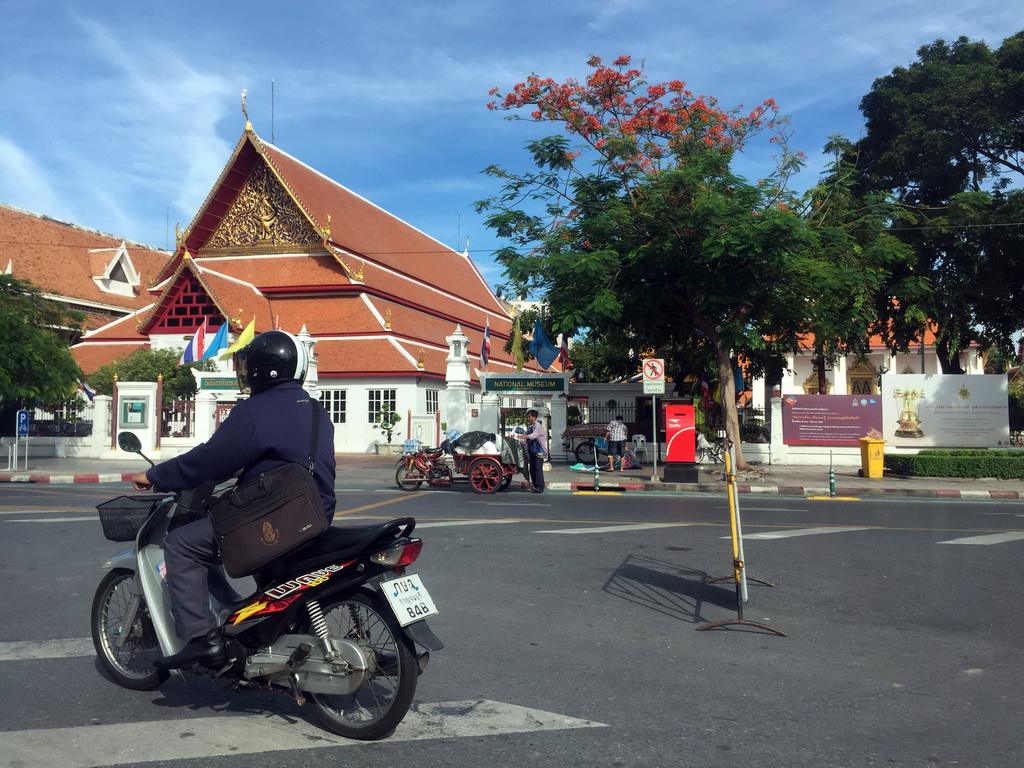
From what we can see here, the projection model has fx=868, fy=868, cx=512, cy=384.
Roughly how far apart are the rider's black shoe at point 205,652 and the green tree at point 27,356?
776 inches

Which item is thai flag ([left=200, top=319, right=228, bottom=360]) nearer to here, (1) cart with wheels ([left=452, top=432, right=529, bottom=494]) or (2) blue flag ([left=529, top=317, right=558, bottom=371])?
(2) blue flag ([left=529, top=317, right=558, bottom=371])

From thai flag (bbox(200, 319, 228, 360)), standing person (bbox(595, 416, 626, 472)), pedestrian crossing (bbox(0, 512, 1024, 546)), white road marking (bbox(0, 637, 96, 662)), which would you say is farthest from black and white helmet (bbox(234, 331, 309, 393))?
thai flag (bbox(200, 319, 228, 360))

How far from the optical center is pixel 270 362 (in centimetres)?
379

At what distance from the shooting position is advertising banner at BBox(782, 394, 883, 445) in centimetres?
2172

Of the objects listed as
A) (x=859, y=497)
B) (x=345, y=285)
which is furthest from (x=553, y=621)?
(x=345, y=285)

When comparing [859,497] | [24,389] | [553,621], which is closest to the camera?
[553,621]

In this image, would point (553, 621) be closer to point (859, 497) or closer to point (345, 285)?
point (859, 497)

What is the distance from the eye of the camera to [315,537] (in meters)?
3.61

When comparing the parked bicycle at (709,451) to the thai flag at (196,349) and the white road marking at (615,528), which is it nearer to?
the white road marking at (615,528)

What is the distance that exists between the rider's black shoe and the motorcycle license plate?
2.64 ft

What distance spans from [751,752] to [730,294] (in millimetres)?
14822

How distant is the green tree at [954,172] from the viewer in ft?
75.8

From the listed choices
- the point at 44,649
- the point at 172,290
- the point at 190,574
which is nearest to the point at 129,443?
the point at 190,574

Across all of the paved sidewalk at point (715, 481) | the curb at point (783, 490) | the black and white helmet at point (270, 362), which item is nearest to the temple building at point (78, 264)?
the paved sidewalk at point (715, 481)
